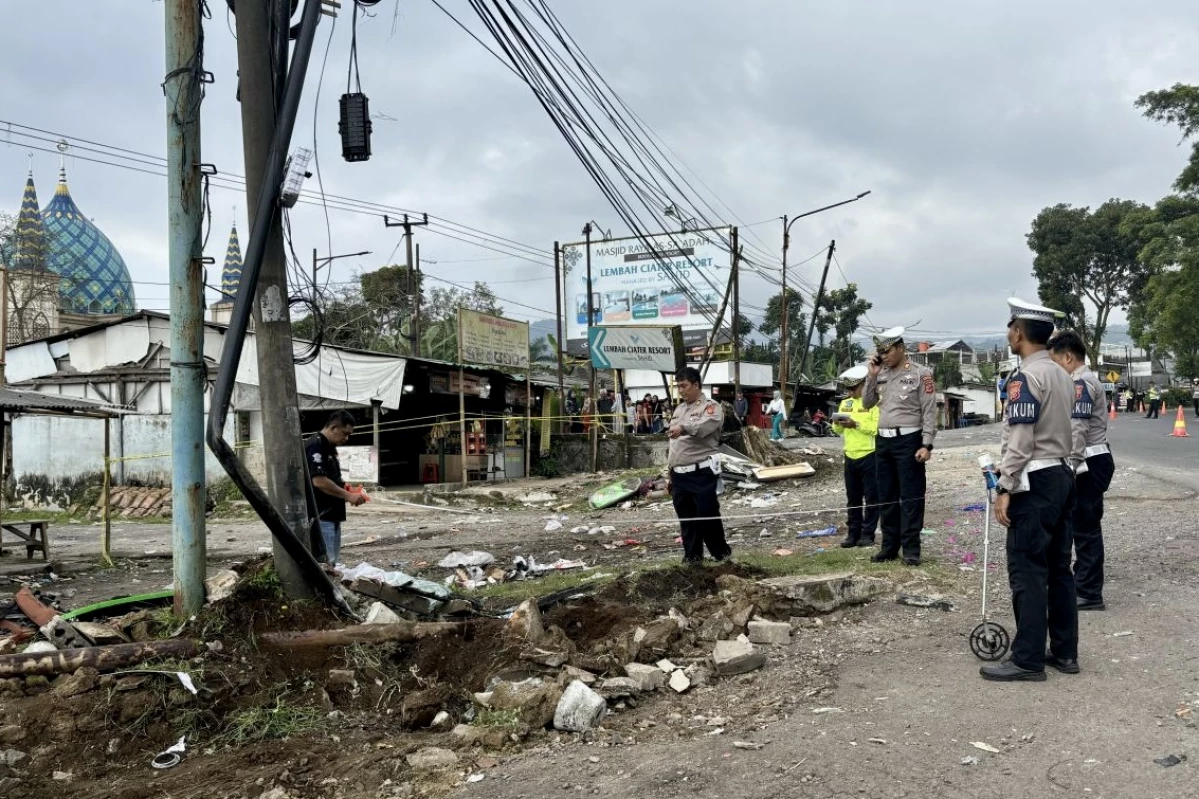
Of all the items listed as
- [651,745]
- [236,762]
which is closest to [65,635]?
[236,762]

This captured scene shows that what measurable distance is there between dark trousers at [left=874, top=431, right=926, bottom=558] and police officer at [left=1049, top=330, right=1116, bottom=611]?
1247 mm

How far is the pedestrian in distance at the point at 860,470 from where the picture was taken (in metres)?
8.09

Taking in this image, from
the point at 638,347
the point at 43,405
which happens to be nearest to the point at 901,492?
the point at 43,405

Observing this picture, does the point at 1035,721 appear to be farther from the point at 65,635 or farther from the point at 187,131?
the point at 187,131

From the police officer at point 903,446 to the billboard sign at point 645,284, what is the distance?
23048mm

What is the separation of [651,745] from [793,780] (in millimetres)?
653

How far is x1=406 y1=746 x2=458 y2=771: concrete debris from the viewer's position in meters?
3.45

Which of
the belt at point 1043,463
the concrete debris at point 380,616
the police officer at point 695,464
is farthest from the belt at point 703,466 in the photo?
the belt at point 1043,463

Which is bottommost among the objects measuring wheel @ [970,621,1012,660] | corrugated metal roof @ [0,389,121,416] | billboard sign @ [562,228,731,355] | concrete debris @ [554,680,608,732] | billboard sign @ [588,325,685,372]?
concrete debris @ [554,680,608,732]

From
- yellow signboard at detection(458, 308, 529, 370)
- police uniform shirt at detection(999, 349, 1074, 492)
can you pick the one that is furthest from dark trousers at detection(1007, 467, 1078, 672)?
yellow signboard at detection(458, 308, 529, 370)

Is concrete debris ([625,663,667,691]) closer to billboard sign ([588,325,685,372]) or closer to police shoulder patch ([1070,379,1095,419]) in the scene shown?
police shoulder patch ([1070,379,1095,419])

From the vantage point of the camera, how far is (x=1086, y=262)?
5075cm

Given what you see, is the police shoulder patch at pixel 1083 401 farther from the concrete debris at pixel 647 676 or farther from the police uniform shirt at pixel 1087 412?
the concrete debris at pixel 647 676

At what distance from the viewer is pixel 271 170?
15.1 feet
